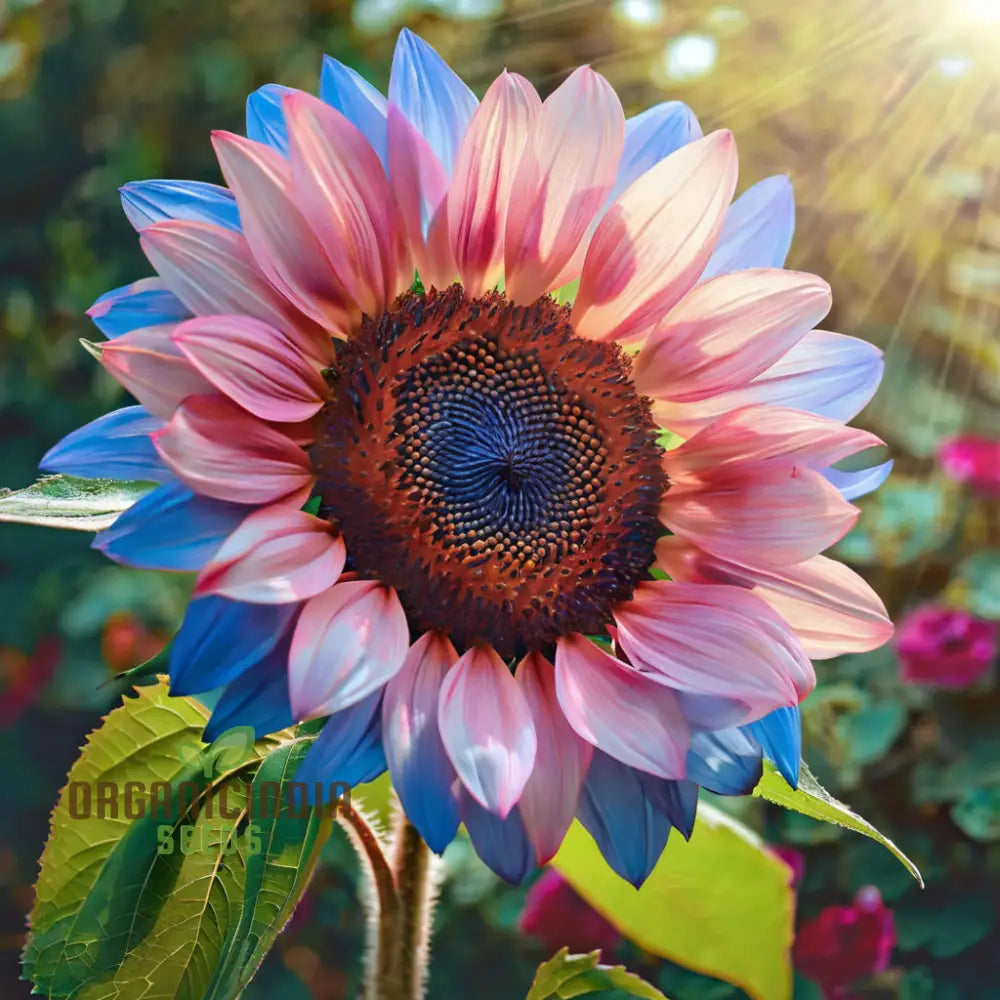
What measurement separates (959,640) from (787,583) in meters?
0.58

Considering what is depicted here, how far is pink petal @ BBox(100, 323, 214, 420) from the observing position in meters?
0.32

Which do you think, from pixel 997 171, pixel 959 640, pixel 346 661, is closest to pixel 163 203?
pixel 346 661

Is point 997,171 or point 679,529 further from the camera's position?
point 997,171

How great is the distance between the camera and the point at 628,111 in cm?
98

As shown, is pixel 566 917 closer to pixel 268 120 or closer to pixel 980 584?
pixel 980 584

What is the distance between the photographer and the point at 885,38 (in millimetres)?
993

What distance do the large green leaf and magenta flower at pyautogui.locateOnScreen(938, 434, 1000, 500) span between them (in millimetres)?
716

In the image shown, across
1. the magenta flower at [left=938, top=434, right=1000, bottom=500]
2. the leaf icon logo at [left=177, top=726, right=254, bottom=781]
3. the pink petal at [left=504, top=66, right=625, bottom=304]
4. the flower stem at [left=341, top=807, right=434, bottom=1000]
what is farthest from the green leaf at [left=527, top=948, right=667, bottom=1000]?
the magenta flower at [left=938, top=434, right=1000, bottom=500]

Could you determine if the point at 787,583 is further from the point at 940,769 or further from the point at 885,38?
the point at 885,38

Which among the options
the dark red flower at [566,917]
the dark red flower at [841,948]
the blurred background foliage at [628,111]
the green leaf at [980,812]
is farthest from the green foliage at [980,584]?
the dark red flower at [566,917]

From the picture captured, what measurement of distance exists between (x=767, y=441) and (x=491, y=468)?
9 centimetres

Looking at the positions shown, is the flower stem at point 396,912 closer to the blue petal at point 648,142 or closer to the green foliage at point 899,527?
the blue petal at point 648,142

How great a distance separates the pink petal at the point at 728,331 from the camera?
1.22 ft

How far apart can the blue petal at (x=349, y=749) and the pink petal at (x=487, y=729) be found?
2 centimetres
